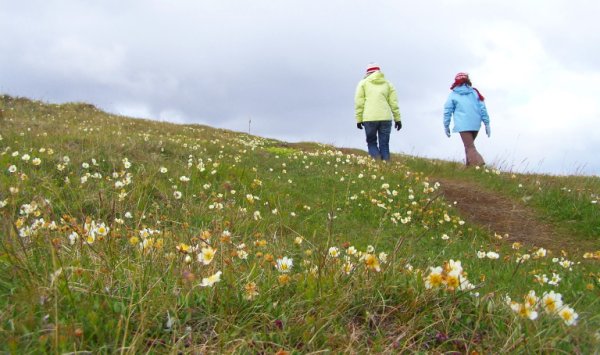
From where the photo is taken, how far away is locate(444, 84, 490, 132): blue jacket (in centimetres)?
1270

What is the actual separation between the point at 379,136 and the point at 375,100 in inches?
39.8

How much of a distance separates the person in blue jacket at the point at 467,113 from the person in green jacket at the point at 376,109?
4.64 ft

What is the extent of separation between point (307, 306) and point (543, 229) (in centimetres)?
700

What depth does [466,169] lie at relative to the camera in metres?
12.1

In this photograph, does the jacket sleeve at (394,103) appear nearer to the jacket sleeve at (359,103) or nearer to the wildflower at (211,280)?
the jacket sleeve at (359,103)

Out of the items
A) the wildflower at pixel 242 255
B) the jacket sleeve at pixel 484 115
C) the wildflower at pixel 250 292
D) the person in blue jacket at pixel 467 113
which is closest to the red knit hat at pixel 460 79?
the person in blue jacket at pixel 467 113

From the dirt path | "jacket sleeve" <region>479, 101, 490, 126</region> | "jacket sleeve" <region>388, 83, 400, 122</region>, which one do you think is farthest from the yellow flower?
"jacket sleeve" <region>479, 101, 490, 126</region>

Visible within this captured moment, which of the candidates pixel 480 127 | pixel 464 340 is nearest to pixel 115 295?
pixel 464 340

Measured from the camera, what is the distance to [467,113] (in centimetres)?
1272

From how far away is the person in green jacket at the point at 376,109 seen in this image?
42.7 feet

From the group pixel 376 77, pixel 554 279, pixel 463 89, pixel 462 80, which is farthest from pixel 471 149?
pixel 554 279

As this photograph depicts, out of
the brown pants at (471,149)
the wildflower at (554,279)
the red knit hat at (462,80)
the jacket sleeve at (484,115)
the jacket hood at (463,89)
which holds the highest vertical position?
the red knit hat at (462,80)

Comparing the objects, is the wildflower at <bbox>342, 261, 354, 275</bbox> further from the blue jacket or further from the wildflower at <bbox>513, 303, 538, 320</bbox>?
the blue jacket

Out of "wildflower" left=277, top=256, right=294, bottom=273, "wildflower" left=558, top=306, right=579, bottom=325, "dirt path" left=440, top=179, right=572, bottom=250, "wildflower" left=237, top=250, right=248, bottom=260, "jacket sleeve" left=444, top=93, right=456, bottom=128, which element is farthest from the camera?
"jacket sleeve" left=444, top=93, right=456, bottom=128
